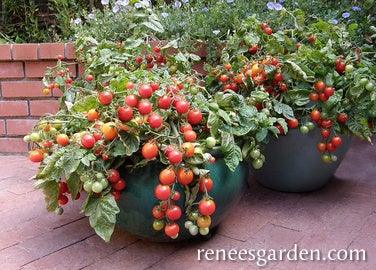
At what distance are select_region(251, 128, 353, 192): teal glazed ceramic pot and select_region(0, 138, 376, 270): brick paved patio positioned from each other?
0.05m

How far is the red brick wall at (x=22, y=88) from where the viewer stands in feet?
6.75

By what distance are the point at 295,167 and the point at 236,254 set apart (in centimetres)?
51

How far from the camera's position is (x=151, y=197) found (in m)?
1.11

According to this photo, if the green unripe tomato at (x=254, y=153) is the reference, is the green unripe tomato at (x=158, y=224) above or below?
below

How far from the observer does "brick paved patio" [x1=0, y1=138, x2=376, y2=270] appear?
119 cm

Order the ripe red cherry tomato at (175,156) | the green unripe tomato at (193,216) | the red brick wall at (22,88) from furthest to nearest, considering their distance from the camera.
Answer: the red brick wall at (22,88) < the green unripe tomato at (193,216) < the ripe red cherry tomato at (175,156)

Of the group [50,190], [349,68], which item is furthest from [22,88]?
[349,68]

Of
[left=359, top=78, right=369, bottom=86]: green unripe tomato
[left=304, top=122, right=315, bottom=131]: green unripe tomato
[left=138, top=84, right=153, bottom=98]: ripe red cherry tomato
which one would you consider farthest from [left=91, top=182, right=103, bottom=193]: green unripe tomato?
[left=359, top=78, right=369, bottom=86]: green unripe tomato

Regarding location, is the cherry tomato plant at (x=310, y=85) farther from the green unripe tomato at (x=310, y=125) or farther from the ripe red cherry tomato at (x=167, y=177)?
the ripe red cherry tomato at (x=167, y=177)

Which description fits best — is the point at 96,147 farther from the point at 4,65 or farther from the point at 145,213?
the point at 4,65

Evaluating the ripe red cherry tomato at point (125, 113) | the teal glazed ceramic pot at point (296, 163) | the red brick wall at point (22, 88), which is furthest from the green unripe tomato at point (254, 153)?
the red brick wall at point (22, 88)

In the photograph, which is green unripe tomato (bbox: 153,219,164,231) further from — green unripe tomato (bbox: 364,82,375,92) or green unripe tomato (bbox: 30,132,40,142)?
green unripe tomato (bbox: 364,82,375,92)

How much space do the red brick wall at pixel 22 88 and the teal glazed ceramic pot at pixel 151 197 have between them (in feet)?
3.58

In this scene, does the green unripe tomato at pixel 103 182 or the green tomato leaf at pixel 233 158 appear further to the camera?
the green tomato leaf at pixel 233 158
